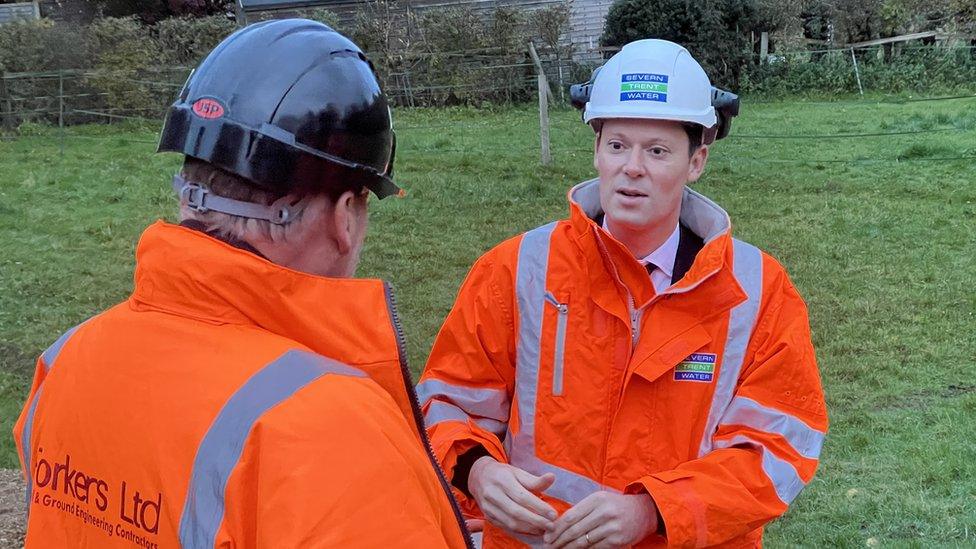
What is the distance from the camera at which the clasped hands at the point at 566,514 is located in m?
2.32

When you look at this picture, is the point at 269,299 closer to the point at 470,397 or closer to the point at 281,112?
the point at 281,112

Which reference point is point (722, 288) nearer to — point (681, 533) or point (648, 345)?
point (648, 345)

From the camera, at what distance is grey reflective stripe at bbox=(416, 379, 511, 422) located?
262 centimetres

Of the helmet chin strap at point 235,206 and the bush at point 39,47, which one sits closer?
the helmet chin strap at point 235,206

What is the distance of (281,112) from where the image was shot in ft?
4.93

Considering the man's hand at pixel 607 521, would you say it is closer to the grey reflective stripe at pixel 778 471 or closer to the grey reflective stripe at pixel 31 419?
the grey reflective stripe at pixel 778 471

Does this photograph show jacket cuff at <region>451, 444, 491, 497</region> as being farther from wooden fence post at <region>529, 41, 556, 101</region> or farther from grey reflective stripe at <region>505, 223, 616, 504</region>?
wooden fence post at <region>529, 41, 556, 101</region>

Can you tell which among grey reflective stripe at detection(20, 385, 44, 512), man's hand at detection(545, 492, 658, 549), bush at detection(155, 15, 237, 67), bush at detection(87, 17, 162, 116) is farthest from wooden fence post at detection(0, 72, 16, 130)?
grey reflective stripe at detection(20, 385, 44, 512)

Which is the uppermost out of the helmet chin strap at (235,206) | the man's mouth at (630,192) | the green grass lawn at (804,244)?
the helmet chin strap at (235,206)

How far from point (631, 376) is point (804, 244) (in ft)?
25.5

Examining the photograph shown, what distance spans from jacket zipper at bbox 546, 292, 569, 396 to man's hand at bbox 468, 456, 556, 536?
8.9 inches

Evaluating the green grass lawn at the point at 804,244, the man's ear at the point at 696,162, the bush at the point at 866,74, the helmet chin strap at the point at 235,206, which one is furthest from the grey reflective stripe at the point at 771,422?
the bush at the point at 866,74

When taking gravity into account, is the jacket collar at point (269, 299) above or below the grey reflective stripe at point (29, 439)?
above

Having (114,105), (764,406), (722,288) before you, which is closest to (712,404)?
(764,406)
